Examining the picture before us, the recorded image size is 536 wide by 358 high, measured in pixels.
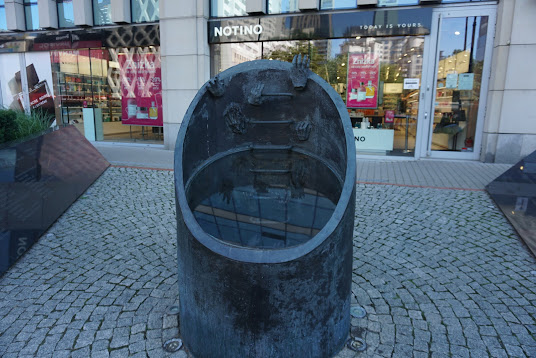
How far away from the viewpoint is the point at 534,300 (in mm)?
3523

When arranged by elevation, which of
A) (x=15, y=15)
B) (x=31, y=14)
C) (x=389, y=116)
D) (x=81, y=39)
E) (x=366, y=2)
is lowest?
(x=389, y=116)

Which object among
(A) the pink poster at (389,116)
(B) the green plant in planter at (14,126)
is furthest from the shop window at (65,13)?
(A) the pink poster at (389,116)

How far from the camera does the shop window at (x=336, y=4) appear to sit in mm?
10438

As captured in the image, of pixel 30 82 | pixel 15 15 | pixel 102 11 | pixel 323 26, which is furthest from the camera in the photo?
pixel 30 82

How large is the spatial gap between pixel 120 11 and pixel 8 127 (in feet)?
22.1

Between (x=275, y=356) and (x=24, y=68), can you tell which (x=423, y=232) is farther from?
(x=24, y=68)

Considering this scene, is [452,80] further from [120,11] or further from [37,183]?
[120,11]

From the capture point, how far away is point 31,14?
14.3m

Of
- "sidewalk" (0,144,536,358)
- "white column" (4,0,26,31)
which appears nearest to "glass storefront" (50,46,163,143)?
"white column" (4,0,26,31)

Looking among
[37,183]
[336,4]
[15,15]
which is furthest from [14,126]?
[15,15]

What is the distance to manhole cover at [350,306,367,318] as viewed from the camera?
330 cm

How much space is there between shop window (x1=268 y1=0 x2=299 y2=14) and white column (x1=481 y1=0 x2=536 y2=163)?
5373 mm

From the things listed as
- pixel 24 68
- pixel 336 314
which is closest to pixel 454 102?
pixel 336 314

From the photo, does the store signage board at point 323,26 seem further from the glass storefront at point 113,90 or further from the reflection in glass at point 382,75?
the glass storefront at point 113,90
